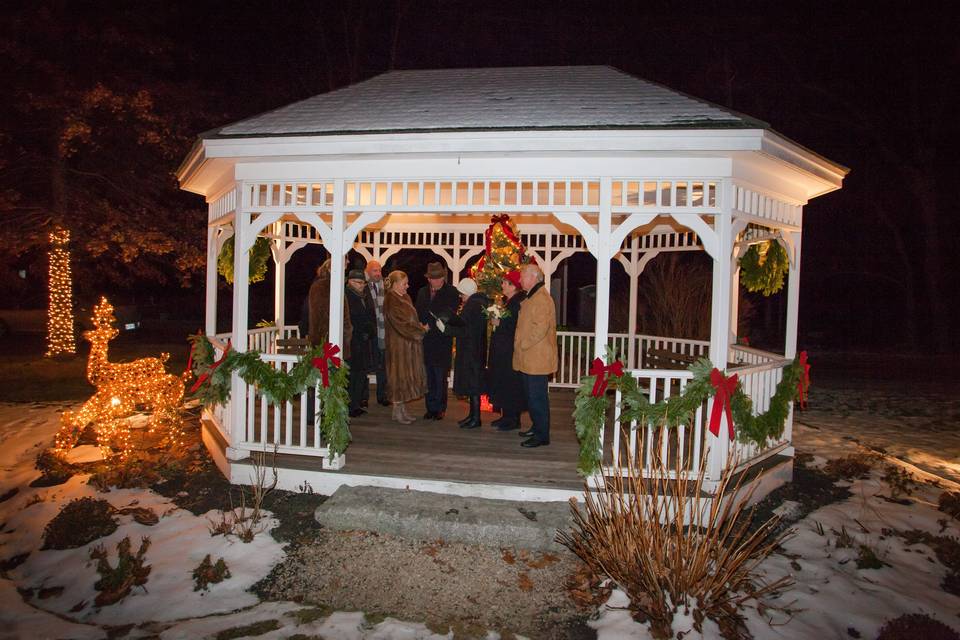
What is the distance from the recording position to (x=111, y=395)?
27.9 ft

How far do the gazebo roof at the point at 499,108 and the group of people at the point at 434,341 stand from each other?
1.79 meters

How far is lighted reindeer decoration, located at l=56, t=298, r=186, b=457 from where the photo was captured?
842 cm

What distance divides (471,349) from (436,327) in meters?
0.52

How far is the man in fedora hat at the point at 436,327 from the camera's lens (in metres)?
8.30

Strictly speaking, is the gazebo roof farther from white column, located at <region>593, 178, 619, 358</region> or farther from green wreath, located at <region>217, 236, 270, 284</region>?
green wreath, located at <region>217, 236, 270, 284</region>

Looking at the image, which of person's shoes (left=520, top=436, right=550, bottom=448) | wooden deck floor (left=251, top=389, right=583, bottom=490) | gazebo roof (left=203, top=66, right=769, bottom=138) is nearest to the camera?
gazebo roof (left=203, top=66, right=769, bottom=138)

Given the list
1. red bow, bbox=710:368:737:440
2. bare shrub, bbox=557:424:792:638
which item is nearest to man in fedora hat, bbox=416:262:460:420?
red bow, bbox=710:368:737:440

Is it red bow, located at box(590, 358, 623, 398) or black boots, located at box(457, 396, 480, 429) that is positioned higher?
red bow, located at box(590, 358, 623, 398)

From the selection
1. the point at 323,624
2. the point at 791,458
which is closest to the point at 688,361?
the point at 791,458

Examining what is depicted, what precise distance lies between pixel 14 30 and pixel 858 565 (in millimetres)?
21392

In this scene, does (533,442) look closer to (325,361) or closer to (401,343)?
(401,343)

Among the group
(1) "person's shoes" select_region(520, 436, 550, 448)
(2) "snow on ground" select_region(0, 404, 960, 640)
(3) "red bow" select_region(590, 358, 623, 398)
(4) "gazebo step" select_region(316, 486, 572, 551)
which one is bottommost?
(2) "snow on ground" select_region(0, 404, 960, 640)

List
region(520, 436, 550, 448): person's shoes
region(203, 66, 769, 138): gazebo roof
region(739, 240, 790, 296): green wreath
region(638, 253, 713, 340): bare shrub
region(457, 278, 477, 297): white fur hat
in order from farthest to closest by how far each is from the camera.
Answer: region(638, 253, 713, 340): bare shrub
region(739, 240, 790, 296): green wreath
region(457, 278, 477, 297): white fur hat
region(520, 436, 550, 448): person's shoes
region(203, 66, 769, 138): gazebo roof

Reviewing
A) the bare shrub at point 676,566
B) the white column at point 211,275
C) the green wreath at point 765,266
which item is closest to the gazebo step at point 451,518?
the bare shrub at point 676,566
